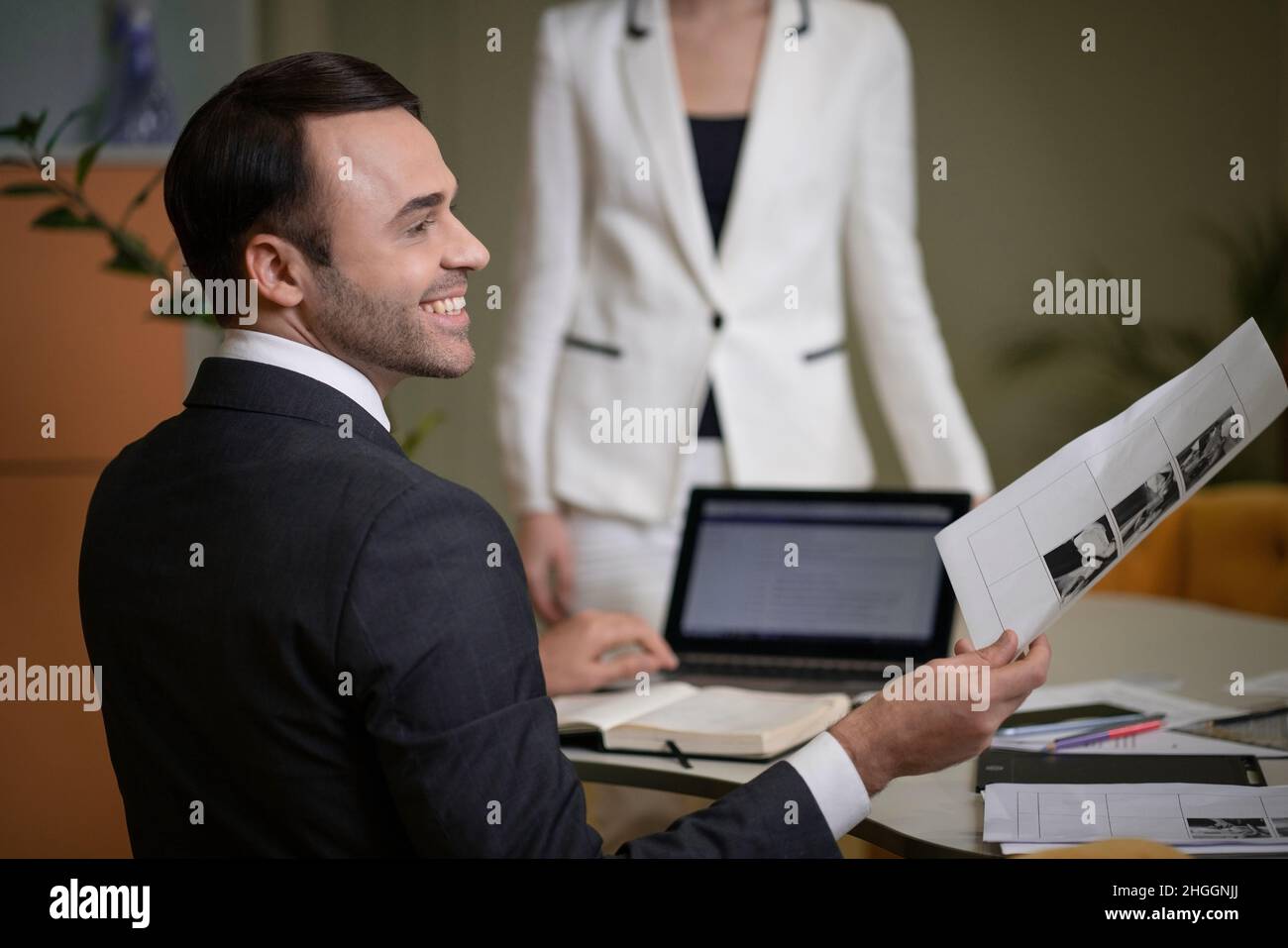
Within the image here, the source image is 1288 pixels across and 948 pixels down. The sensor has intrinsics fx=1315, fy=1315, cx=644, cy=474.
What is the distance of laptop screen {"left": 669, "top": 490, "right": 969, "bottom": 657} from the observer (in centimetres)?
177

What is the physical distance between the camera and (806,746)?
3.69 feet

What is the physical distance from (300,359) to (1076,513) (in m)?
0.69

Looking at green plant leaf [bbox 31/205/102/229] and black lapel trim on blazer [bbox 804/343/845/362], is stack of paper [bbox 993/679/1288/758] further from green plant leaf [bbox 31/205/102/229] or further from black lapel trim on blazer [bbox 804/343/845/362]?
green plant leaf [bbox 31/205/102/229]

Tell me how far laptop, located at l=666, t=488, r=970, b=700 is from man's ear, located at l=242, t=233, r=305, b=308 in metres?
0.85

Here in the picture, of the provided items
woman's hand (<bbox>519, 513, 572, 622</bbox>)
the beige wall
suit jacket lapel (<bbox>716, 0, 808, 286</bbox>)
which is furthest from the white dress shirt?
the beige wall

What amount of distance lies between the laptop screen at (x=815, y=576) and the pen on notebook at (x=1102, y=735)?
1.00 ft

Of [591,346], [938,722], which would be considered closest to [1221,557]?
[591,346]

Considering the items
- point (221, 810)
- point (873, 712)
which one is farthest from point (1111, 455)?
point (221, 810)

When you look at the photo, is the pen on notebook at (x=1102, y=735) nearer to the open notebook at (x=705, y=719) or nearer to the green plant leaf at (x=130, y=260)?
the open notebook at (x=705, y=719)

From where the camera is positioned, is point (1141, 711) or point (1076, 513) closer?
point (1076, 513)

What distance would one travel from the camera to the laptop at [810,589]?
175cm

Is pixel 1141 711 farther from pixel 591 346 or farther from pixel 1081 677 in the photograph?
pixel 591 346
